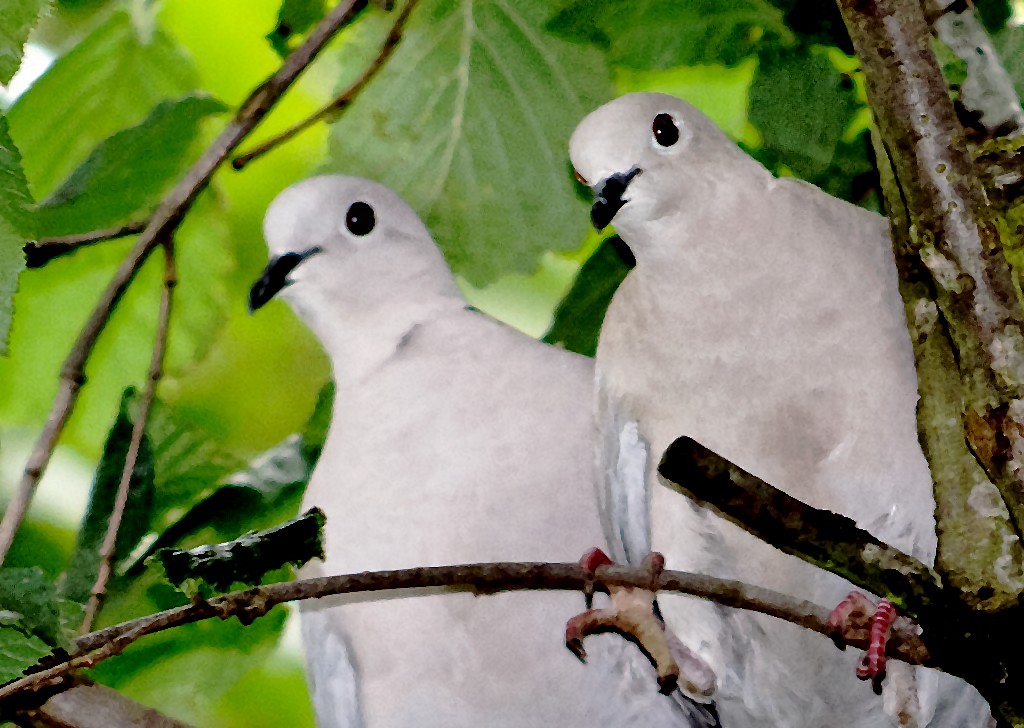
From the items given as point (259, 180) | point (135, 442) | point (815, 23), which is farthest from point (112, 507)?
point (815, 23)

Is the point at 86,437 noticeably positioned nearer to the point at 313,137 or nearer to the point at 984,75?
the point at 313,137

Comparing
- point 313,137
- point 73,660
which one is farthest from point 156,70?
point 73,660

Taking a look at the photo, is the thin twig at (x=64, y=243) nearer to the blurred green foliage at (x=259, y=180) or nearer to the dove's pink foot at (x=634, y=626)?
the blurred green foliage at (x=259, y=180)

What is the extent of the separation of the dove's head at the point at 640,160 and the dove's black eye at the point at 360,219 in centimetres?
14

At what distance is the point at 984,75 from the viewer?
522mm

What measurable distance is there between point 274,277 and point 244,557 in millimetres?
243

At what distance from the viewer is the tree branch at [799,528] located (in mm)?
416

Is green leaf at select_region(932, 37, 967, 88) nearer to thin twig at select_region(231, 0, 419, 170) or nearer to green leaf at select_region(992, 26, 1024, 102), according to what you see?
green leaf at select_region(992, 26, 1024, 102)

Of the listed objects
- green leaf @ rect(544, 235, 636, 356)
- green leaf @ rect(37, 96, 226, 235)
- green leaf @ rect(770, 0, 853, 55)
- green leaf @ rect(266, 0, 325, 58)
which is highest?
green leaf @ rect(266, 0, 325, 58)

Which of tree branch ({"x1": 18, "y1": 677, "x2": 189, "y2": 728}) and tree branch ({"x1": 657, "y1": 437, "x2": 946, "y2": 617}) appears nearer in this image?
tree branch ({"x1": 657, "y1": 437, "x2": 946, "y2": 617})

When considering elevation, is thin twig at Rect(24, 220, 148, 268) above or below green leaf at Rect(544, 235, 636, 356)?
above

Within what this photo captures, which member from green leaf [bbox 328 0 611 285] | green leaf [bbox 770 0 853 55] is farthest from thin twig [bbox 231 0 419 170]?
green leaf [bbox 770 0 853 55]

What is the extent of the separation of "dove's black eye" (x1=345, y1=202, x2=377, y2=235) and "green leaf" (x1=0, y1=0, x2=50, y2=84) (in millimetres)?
216

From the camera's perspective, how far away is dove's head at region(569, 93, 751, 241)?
2.03ft
